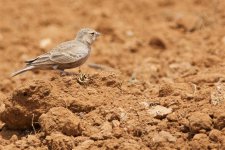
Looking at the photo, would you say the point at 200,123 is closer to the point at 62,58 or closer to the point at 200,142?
the point at 200,142

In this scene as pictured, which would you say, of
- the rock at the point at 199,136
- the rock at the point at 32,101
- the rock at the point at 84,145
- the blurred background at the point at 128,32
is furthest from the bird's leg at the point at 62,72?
the blurred background at the point at 128,32

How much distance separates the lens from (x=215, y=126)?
7.78 metres

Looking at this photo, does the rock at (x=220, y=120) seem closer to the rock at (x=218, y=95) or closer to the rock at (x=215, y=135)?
the rock at (x=215, y=135)

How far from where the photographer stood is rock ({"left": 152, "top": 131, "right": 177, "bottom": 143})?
779 cm

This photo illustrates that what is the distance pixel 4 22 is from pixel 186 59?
499 cm

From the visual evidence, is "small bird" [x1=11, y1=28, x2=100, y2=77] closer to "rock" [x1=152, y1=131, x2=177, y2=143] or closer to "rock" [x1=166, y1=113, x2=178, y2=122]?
"rock" [x1=166, y1=113, x2=178, y2=122]

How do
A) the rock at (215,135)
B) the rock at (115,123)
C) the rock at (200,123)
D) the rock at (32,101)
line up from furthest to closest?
the rock at (32,101), the rock at (115,123), the rock at (200,123), the rock at (215,135)

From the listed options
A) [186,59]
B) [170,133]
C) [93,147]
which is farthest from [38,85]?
[186,59]

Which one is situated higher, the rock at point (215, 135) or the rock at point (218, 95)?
the rock at point (218, 95)

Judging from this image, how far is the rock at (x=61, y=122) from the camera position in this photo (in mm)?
8055

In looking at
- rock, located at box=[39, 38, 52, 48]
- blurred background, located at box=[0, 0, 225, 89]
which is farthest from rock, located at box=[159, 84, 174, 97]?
rock, located at box=[39, 38, 52, 48]

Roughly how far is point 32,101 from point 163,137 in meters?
1.59

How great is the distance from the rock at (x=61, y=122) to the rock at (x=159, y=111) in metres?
0.85

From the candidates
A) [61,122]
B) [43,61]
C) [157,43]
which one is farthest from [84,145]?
[157,43]
